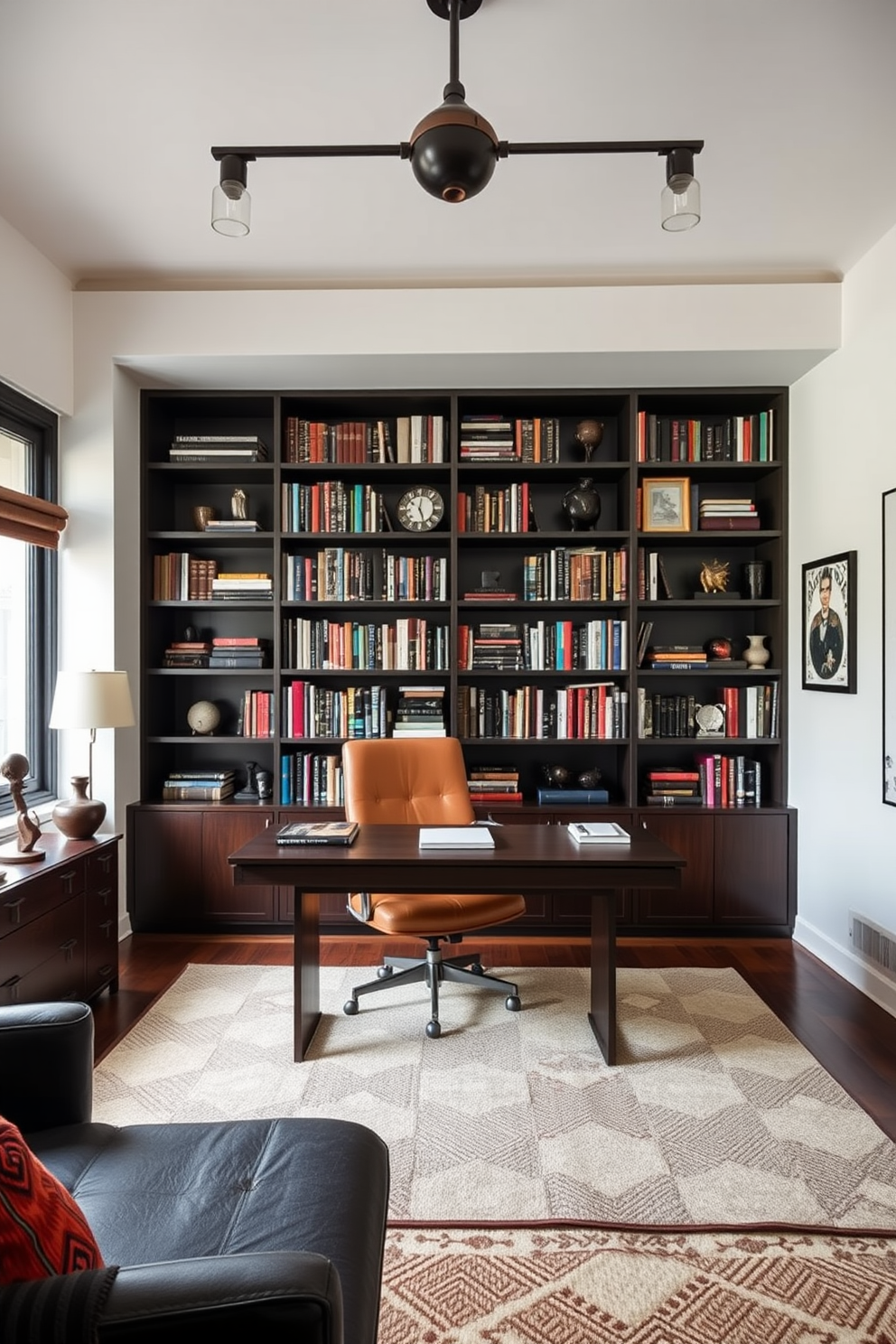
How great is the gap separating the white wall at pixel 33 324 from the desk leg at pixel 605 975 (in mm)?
3060

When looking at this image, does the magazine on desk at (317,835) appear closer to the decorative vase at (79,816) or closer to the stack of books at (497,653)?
the decorative vase at (79,816)

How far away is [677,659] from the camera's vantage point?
12.3ft

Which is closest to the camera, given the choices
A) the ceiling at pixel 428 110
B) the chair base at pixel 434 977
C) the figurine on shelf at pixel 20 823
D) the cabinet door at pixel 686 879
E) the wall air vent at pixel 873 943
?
the ceiling at pixel 428 110

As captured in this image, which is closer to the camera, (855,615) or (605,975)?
(605,975)

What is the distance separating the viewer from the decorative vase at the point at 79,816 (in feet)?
9.70

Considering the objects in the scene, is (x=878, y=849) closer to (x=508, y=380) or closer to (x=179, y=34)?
(x=508, y=380)

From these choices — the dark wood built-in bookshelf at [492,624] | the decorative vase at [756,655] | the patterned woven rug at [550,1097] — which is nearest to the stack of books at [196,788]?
the dark wood built-in bookshelf at [492,624]

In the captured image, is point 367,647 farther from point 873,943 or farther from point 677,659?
point 873,943

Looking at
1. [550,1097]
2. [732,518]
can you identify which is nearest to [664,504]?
[732,518]

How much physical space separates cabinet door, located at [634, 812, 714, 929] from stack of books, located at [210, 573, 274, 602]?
219cm

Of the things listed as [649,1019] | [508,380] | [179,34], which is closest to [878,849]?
[649,1019]

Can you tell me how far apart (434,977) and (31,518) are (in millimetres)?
2470

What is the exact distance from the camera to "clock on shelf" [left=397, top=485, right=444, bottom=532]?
12.5 feet

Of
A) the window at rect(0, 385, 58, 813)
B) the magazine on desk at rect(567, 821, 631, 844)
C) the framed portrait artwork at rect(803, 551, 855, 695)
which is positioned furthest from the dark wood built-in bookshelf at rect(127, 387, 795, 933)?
the magazine on desk at rect(567, 821, 631, 844)
